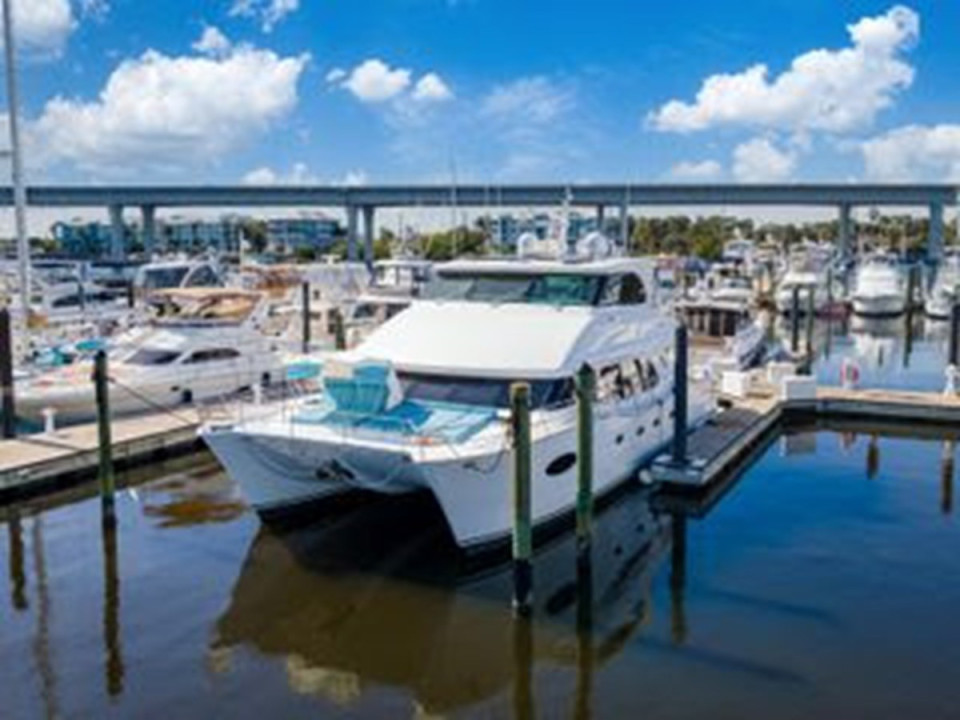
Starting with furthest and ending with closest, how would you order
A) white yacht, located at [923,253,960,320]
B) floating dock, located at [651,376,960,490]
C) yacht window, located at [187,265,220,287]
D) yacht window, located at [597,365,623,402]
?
white yacht, located at [923,253,960,320] → yacht window, located at [187,265,220,287] → floating dock, located at [651,376,960,490] → yacht window, located at [597,365,623,402]

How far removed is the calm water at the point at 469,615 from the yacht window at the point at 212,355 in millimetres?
6826

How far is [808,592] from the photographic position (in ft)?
40.4

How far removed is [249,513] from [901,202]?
85.1 m

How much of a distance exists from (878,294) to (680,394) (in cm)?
4056

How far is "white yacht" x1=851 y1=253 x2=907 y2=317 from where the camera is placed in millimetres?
51844

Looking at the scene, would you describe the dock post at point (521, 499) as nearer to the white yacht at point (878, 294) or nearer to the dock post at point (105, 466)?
the dock post at point (105, 466)

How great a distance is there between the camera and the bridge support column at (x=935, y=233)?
8599 centimetres

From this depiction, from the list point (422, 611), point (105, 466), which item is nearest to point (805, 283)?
point (105, 466)

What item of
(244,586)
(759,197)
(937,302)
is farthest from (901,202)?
(244,586)

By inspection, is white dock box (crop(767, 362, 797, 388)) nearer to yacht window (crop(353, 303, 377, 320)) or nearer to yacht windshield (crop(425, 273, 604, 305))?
yacht windshield (crop(425, 273, 604, 305))

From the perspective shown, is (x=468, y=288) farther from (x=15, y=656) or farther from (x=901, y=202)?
(x=901, y=202)

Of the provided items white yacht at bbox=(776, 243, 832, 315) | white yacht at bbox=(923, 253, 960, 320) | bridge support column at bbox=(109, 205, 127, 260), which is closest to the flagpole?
white yacht at bbox=(776, 243, 832, 315)

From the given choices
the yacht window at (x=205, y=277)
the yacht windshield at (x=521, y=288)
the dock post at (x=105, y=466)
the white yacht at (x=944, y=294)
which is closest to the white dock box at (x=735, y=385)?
the yacht windshield at (x=521, y=288)

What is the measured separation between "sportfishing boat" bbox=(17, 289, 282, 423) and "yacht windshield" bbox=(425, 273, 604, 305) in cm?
872
